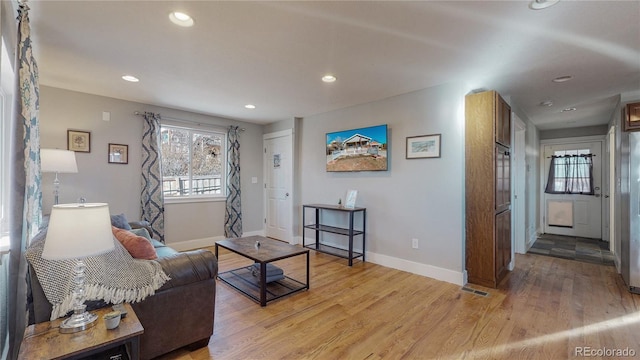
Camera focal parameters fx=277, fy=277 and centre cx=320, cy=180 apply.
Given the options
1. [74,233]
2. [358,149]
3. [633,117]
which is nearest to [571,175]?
[633,117]

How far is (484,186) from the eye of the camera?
2988mm

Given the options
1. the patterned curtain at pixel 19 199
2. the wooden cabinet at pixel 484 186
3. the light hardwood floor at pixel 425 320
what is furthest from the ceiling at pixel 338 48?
the light hardwood floor at pixel 425 320

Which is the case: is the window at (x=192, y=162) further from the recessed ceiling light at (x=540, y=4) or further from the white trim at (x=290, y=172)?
Result: the recessed ceiling light at (x=540, y=4)

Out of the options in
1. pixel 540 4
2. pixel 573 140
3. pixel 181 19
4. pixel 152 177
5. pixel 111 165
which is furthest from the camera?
pixel 573 140

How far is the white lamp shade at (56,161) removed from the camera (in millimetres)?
2807

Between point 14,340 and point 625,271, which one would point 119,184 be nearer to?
point 14,340

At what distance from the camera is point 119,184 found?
393 centimetres

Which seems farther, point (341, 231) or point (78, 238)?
point (341, 231)

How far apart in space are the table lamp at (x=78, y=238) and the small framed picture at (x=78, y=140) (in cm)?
302

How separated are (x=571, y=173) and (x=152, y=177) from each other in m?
7.79

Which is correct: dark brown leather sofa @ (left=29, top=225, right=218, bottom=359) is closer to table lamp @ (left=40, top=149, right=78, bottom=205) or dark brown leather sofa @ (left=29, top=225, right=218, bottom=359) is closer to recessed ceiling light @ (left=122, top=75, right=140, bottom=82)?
table lamp @ (left=40, top=149, right=78, bottom=205)

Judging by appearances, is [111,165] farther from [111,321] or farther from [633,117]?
[633,117]

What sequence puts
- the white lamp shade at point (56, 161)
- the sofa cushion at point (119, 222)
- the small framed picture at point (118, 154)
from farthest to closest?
the small framed picture at point (118, 154)
the sofa cushion at point (119, 222)
the white lamp shade at point (56, 161)

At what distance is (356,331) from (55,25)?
3.20 m
